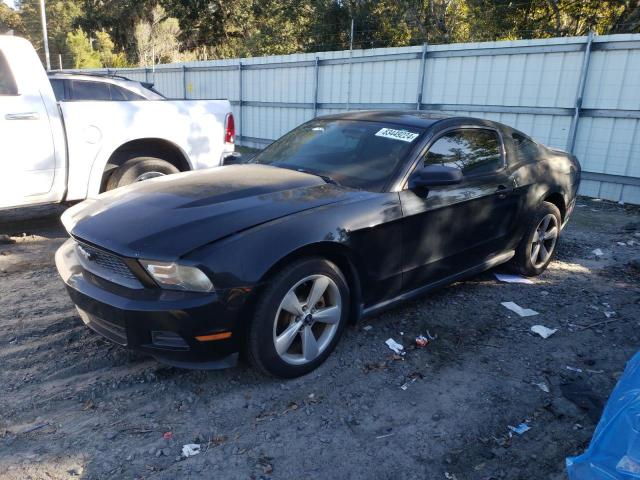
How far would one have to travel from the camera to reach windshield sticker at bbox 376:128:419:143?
379cm

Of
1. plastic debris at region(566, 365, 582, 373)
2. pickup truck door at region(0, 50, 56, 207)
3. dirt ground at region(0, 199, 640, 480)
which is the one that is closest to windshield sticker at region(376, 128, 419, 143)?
dirt ground at region(0, 199, 640, 480)

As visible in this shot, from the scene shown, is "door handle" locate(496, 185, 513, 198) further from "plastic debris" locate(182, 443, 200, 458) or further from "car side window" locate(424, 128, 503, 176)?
"plastic debris" locate(182, 443, 200, 458)

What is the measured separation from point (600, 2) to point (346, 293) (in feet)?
59.7

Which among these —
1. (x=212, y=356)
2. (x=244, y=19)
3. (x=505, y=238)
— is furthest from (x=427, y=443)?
(x=244, y=19)

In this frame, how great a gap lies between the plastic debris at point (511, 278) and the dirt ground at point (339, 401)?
22.4 inches

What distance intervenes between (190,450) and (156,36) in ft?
122

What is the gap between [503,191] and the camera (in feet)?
14.0

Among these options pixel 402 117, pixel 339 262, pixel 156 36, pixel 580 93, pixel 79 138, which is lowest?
pixel 339 262

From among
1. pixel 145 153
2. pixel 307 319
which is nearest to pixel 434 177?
pixel 307 319

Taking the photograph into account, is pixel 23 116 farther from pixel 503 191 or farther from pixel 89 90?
pixel 503 191

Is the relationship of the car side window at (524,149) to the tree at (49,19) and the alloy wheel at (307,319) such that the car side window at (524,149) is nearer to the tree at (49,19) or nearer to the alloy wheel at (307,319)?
the alloy wheel at (307,319)

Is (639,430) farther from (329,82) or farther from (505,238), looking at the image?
(329,82)

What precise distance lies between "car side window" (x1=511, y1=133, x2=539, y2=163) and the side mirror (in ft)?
4.63

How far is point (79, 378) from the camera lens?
3098mm
